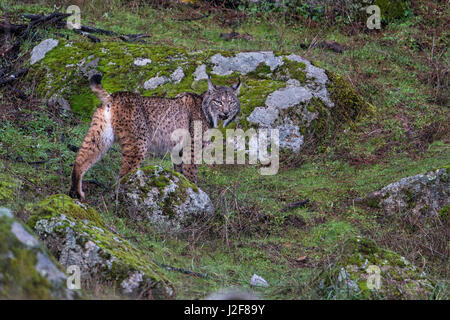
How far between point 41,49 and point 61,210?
6150 millimetres

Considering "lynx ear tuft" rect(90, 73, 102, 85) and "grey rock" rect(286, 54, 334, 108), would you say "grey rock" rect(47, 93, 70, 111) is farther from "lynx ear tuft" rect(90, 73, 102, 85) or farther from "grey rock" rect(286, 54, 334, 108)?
"grey rock" rect(286, 54, 334, 108)

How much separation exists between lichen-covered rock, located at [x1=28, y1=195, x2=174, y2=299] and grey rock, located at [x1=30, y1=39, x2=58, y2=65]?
5863 mm

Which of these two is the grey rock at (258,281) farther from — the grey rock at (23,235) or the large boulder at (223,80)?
the large boulder at (223,80)

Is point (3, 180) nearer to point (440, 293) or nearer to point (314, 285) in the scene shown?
point (314, 285)

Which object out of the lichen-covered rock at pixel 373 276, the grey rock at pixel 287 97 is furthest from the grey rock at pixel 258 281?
the grey rock at pixel 287 97

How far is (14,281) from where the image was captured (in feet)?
10.9

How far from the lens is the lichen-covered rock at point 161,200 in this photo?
638 centimetres

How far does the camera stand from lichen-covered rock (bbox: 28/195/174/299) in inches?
175

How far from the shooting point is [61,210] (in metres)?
4.94

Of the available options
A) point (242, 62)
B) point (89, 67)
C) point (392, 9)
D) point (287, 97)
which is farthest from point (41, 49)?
point (392, 9)

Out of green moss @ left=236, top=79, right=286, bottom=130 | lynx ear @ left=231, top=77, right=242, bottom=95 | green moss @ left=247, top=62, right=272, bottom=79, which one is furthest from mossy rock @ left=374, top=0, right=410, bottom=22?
lynx ear @ left=231, top=77, right=242, bottom=95

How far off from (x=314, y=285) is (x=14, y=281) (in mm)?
2515

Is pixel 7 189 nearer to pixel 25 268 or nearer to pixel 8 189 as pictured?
pixel 8 189
